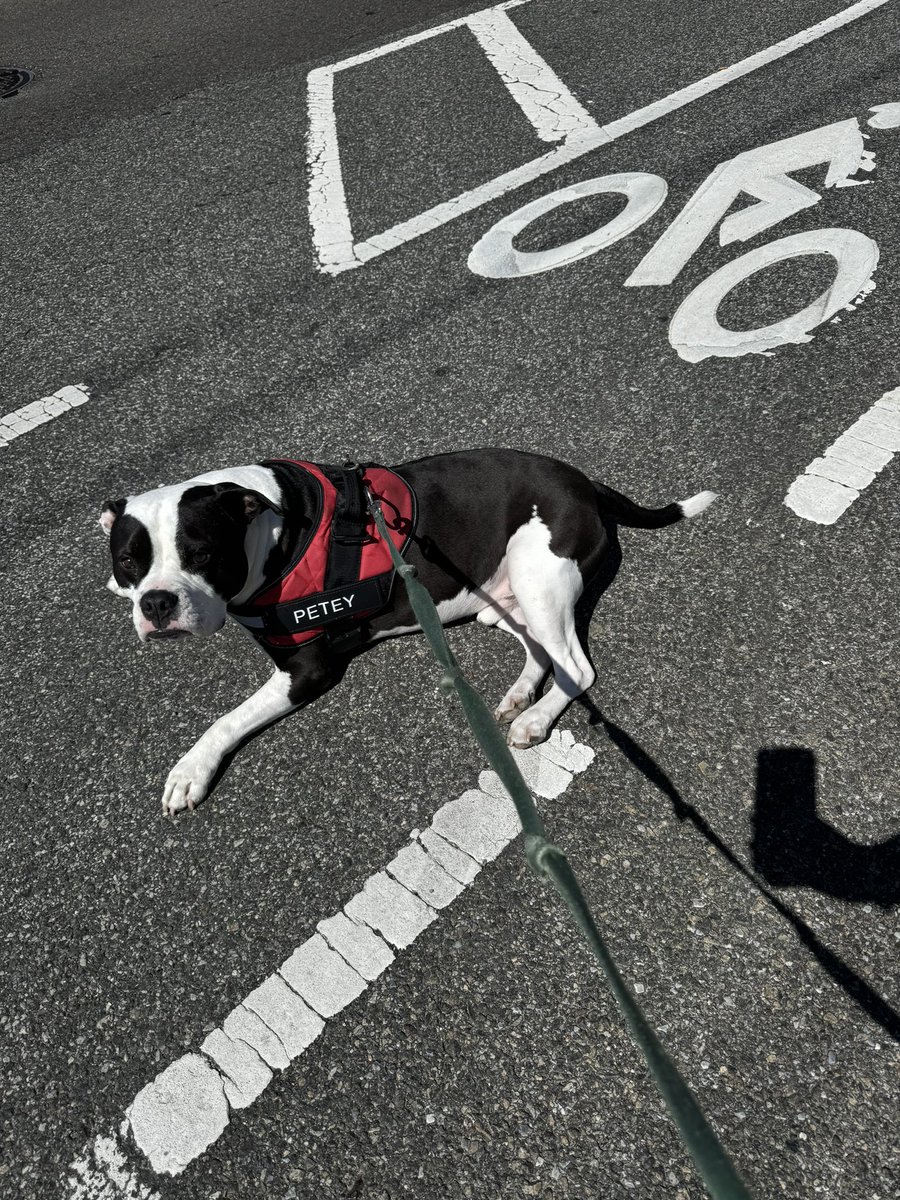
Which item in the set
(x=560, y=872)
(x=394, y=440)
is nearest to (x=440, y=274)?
(x=394, y=440)

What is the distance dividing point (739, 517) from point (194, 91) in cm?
631

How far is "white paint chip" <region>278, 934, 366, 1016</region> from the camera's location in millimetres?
2512

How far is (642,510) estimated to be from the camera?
3.54 meters

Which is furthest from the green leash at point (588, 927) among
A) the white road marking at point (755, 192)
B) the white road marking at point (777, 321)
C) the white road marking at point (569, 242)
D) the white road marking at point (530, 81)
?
the white road marking at point (530, 81)

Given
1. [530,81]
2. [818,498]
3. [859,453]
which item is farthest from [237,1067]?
[530,81]

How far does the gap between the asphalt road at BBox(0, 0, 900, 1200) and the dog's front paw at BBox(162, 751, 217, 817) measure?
5cm

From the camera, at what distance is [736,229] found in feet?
17.1

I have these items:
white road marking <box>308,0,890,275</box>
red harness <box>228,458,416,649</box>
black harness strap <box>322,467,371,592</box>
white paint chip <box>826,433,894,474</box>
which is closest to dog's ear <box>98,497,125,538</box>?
red harness <box>228,458,416,649</box>

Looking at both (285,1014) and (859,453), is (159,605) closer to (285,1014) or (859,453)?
(285,1014)

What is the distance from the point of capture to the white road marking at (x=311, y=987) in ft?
7.49

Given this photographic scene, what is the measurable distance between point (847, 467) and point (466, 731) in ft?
6.58

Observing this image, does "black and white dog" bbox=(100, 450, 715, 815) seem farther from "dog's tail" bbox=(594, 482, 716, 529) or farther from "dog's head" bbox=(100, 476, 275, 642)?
"dog's tail" bbox=(594, 482, 716, 529)

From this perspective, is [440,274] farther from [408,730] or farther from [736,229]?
A: [408,730]

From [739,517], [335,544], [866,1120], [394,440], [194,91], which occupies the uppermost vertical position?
[194,91]
